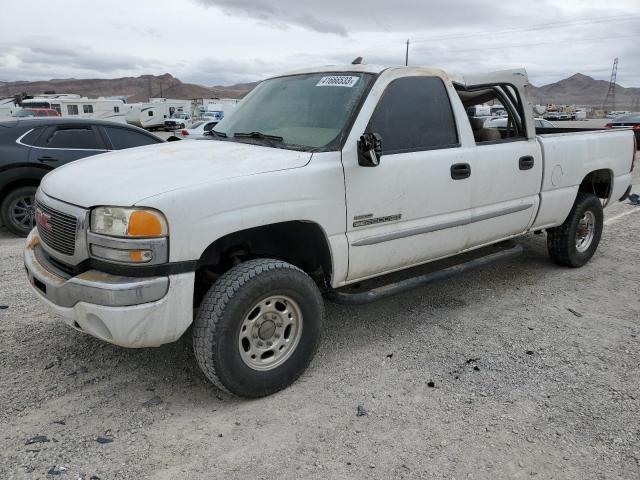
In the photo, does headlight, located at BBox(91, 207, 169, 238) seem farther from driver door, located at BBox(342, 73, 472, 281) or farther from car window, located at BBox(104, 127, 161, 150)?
car window, located at BBox(104, 127, 161, 150)

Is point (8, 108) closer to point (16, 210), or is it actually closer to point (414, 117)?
point (16, 210)

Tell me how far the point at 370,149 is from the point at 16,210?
5554 mm

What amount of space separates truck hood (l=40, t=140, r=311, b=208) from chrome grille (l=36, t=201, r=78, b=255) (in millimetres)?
96

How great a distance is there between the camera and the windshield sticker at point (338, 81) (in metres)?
3.61

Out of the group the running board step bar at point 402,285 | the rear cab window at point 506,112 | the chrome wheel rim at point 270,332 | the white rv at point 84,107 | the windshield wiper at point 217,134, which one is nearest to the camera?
the chrome wheel rim at point 270,332

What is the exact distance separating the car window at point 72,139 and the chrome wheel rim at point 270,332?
528 cm

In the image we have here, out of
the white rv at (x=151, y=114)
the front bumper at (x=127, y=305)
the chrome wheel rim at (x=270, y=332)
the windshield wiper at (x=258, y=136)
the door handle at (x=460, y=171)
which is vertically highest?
the white rv at (x=151, y=114)

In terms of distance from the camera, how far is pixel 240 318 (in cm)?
286

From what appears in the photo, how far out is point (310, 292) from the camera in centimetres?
315

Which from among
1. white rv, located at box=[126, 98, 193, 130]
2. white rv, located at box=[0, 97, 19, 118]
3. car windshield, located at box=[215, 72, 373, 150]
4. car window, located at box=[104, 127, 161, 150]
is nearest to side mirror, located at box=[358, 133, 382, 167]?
car windshield, located at box=[215, 72, 373, 150]

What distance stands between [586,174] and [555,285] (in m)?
1.14

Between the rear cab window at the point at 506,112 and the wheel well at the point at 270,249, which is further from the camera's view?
the rear cab window at the point at 506,112

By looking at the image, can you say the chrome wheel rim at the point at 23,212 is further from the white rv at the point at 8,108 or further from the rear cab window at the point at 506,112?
the white rv at the point at 8,108

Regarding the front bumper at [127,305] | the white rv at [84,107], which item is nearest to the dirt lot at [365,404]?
the front bumper at [127,305]
